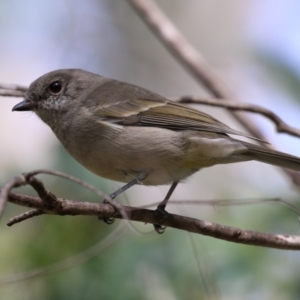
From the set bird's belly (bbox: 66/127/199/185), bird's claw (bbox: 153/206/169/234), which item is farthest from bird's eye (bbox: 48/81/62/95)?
bird's claw (bbox: 153/206/169/234)

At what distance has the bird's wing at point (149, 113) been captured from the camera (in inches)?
145

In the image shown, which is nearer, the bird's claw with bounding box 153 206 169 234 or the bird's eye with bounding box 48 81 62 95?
the bird's claw with bounding box 153 206 169 234

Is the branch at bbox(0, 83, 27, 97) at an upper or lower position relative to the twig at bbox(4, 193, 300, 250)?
upper

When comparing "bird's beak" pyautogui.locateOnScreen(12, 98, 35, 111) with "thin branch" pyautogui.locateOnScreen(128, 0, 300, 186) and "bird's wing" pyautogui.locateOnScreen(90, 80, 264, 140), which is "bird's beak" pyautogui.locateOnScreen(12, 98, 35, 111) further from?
"thin branch" pyautogui.locateOnScreen(128, 0, 300, 186)

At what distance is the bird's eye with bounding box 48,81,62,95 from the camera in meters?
4.00

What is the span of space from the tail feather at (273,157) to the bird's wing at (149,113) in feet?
0.71

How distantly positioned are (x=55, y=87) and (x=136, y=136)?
908 mm

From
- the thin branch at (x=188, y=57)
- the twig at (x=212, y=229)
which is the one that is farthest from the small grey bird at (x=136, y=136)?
the thin branch at (x=188, y=57)

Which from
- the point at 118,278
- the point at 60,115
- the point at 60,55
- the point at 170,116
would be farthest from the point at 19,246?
the point at 60,55

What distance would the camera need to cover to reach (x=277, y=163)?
3436 millimetres

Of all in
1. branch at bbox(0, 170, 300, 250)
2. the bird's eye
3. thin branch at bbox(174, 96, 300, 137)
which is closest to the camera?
branch at bbox(0, 170, 300, 250)

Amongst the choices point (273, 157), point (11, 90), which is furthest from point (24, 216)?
point (273, 157)

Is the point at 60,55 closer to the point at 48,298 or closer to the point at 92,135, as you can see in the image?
the point at 92,135

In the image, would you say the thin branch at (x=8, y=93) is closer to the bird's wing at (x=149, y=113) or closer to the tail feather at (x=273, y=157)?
the bird's wing at (x=149, y=113)
